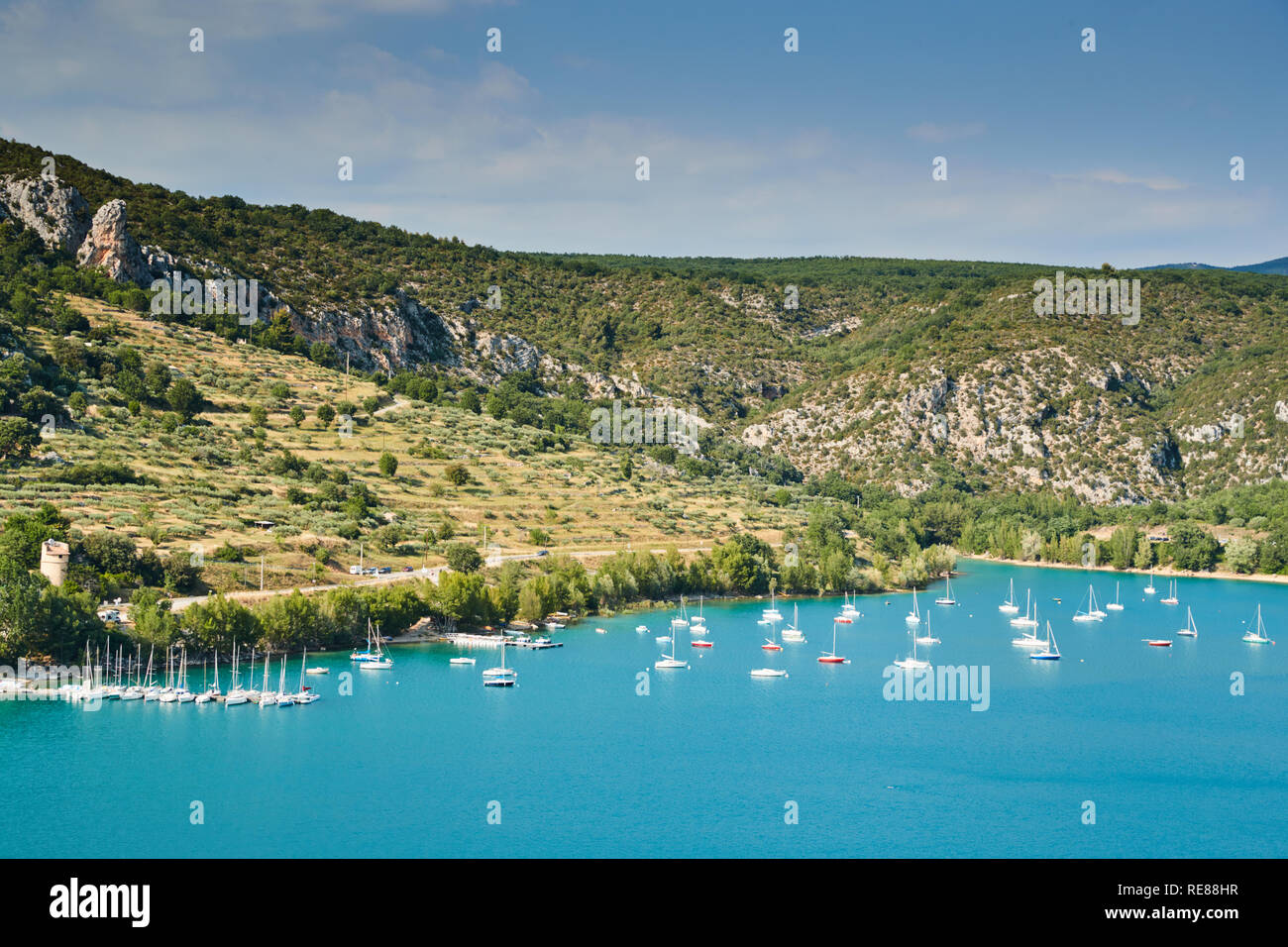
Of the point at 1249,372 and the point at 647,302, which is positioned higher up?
the point at 647,302

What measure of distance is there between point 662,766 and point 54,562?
34619 mm

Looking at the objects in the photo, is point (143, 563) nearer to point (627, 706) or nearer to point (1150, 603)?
point (627, 706)

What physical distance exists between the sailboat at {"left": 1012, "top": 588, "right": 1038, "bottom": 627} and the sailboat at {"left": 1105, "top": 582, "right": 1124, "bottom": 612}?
20.7 ft

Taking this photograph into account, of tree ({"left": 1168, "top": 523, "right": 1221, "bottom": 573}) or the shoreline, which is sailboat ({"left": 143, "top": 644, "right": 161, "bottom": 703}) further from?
tree ({"left": 1168, "top": 523, "right": 1221, "bottom": 573})

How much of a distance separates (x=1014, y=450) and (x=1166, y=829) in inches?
4645

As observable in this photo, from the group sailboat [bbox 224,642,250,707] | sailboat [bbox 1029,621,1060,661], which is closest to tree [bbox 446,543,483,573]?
sailboat [bbox 224,642,250,707]

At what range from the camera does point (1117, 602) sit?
99812mm

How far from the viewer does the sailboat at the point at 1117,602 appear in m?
95.2

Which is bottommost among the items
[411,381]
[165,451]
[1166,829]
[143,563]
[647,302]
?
[1166,829]

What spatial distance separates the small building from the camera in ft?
192

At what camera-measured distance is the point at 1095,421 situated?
6058 inches

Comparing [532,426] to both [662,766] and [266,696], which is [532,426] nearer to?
[266,696]

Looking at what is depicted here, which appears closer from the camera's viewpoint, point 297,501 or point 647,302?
point 297,501
